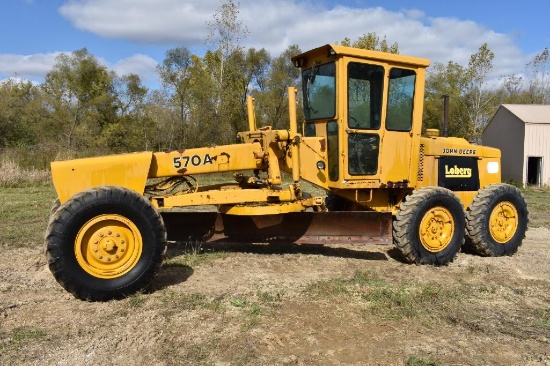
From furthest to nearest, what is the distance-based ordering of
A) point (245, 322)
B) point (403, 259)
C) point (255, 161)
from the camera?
point (403, 259) → point (255, 161) → point (245, 322)

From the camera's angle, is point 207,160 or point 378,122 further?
point 378,122

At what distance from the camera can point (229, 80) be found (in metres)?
31.2

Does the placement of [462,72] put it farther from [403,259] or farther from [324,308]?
[324,308]

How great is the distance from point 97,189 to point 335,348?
2.66 meters

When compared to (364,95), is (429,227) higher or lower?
lower

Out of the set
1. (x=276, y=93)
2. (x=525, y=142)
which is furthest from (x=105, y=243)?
(x=276, y=93)

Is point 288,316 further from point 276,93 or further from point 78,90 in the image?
point 78,90

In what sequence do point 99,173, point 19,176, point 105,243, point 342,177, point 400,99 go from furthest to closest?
point 19,176 < point 400,99 < point 342,177 < point 99,173 < point 105,243

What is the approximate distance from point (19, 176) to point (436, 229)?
15.7 metres

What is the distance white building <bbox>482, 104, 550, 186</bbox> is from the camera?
22.3m

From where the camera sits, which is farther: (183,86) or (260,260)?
(183,86)

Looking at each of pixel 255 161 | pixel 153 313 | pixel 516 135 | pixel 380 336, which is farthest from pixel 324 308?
pixel 516 135

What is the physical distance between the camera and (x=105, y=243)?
15.9 feet

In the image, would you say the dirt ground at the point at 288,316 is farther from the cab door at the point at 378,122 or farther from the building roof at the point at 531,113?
the building roof at the point at 531,113
